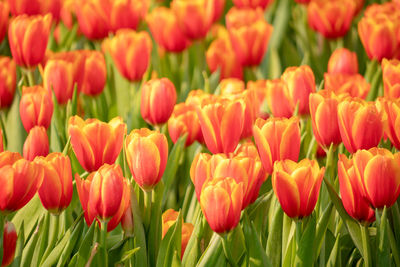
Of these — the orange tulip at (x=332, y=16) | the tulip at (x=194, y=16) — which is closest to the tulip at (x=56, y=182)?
the tulip at (x=194, y=16)

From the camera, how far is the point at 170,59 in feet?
7.99

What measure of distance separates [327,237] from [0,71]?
3.10 ft

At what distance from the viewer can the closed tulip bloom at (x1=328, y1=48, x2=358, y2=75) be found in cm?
204

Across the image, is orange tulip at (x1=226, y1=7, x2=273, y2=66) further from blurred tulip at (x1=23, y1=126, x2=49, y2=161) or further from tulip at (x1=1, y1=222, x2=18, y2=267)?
tulip at (x1=1, y1=222, x2=18, y2=267)

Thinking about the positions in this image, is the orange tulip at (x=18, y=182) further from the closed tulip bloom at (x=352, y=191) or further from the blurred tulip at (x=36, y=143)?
the closed tulip bloom at (x=352, y=191)

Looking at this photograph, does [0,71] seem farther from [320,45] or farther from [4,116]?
[320,45]

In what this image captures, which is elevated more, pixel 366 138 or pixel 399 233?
pixel 366 138

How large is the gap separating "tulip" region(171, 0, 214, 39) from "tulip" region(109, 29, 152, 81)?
31 centimetres

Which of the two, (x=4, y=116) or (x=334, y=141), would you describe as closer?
(x=334, y=141)

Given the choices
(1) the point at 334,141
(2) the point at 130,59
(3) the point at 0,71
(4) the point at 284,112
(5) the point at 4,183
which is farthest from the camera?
(2) the point at 130,59

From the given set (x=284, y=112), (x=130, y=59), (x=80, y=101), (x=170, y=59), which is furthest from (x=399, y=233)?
(x=170, y=59)

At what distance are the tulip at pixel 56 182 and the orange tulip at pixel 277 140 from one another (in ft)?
1.17

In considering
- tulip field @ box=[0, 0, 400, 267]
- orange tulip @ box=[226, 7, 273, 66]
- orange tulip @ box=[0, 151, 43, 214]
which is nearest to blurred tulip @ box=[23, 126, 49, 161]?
tulip field @ box=[0, 0, 400, 267]

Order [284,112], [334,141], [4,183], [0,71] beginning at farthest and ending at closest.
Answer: [0,71] → [284,112] → [334,141] → [4,183]
